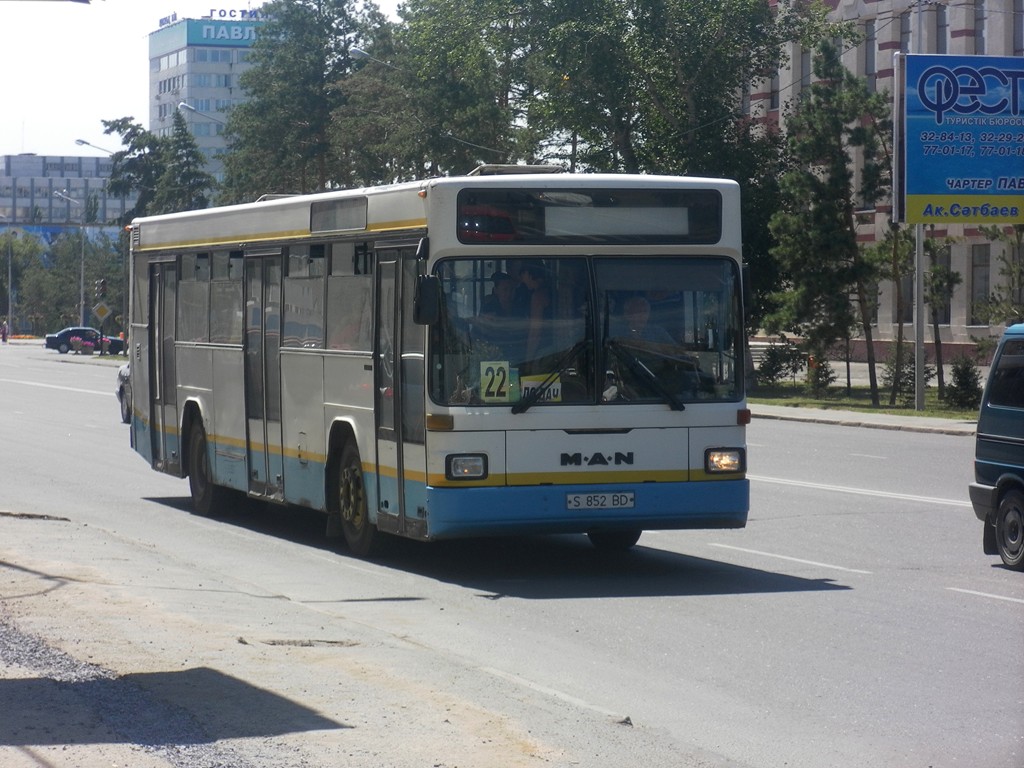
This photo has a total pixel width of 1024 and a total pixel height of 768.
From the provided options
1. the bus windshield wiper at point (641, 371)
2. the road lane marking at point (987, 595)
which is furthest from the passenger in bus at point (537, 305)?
the road lane marking at point (987, 595)

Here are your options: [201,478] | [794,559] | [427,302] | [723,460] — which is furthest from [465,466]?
[201,478]

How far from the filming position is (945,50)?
5712 cm

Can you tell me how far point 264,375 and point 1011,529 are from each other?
6334 millimetres

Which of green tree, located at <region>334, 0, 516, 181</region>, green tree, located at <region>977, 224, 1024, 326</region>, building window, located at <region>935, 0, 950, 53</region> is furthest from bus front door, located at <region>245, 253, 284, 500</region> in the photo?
building window, located at <region>935, 0, 950, 53</region>

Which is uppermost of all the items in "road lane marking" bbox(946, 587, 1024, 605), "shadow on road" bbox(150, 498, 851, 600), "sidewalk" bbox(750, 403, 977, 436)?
"road lane marking" bbox(946, 587, 1024, 605)

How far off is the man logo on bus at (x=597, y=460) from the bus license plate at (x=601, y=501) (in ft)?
0.67

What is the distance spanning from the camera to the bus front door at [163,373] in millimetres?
16375

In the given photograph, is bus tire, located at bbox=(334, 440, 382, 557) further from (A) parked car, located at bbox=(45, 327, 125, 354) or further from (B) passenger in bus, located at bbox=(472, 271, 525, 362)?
(A) parked car, located at bbox=(45, 327, 125, 354)

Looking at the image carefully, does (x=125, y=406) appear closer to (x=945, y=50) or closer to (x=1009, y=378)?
(x=1009, y=378)

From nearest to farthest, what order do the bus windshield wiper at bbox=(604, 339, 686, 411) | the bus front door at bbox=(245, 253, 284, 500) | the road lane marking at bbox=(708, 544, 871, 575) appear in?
the bus windshield wiper at bbox=(604, 339, 686, 411), the road lane marking at bbox=(708, 544, 871, 575), the bus front door at bbox=(245, 253, 284, 500)

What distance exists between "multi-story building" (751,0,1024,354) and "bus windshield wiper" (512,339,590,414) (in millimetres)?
43095

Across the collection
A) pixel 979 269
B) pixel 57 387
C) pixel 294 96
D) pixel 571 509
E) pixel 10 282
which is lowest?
pixel 57 387

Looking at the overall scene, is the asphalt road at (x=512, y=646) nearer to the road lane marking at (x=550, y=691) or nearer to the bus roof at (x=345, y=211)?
the road lane marking at (x=550, y=691)

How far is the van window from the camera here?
11.5 meters
